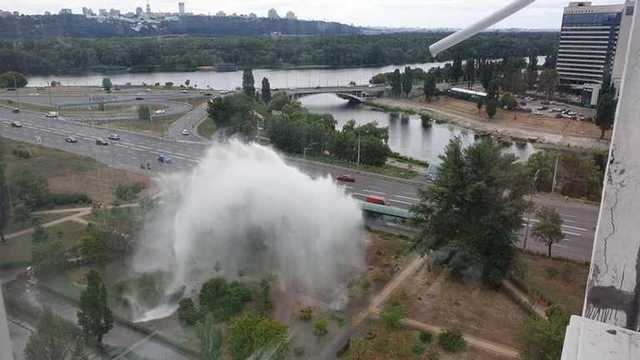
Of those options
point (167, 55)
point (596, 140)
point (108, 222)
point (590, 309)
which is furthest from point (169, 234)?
point (167, 55)

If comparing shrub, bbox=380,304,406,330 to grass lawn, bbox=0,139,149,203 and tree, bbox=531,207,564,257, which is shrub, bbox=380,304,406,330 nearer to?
tree, bbox=531,207,564,257

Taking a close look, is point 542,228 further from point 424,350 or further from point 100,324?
point 100,324

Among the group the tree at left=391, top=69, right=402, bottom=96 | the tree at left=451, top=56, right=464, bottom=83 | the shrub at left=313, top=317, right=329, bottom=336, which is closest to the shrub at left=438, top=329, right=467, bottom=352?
the shrub at left=313, top=317, right=329, bottom=336

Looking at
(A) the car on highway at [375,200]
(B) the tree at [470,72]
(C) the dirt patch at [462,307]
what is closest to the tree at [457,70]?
(B) the tree at [470,72]

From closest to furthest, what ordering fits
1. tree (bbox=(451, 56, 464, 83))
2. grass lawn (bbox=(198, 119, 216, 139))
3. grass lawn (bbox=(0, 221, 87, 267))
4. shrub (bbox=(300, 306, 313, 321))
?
grass lawn (bbox=(0, 221, 87, 267))
shrub (bbox=(300, 306, 313, 321))
grass lawn (bbox=(198, 119, 216, 139))
tree (bbox=(451, 56, 464, 83))

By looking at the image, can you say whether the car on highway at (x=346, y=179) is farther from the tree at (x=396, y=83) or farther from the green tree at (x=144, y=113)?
the tree at (x=396, y=83)

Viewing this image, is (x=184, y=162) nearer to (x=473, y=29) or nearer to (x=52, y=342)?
(x=52, y=342)

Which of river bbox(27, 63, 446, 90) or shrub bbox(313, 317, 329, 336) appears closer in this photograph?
shrub bbox(313, 317, 329, 336)
